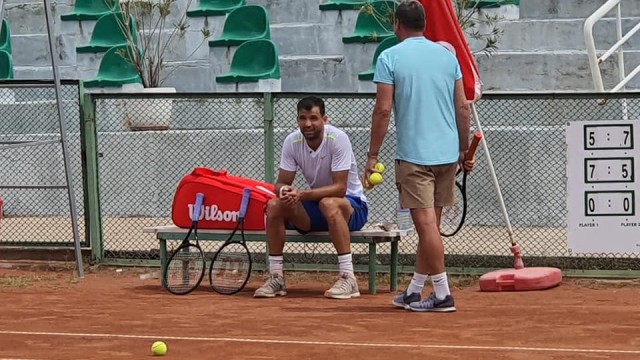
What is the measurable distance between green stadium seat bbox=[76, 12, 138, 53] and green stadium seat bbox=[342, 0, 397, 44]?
285cm

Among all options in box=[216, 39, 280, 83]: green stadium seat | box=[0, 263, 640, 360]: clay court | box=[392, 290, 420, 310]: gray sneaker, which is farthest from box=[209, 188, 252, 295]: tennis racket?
box=[216, 39, 280, 83]: green stadium seat

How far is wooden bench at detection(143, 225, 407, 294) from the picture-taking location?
32.9ft

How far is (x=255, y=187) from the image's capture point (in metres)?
10.4

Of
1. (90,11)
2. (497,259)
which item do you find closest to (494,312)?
(497,259)

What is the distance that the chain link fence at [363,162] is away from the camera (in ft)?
37.4

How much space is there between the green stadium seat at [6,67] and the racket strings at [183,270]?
7.03 m

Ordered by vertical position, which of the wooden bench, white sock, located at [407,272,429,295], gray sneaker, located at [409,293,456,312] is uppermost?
the wooden bench

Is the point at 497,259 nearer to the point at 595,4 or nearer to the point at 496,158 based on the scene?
the point at 496,158

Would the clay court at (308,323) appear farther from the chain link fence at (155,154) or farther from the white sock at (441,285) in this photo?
the chain link fence at (155,154)

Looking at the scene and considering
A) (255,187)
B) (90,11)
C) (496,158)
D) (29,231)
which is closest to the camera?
(255,187)

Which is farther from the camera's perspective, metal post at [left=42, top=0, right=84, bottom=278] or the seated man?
Result: metal post at [left=42, top=0, right=84, bottom=278]

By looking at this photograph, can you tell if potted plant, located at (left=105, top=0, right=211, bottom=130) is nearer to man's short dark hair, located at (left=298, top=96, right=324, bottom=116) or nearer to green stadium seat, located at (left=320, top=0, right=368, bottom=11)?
green stadium seat, located at (left=320, top=0, right=368, bottom=11)

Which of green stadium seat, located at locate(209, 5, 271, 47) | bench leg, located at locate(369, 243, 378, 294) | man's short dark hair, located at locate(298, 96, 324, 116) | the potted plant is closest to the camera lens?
man's short dark hair, located at locate(298, 96, 324, 116)

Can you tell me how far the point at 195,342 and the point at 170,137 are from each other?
6.63 m
